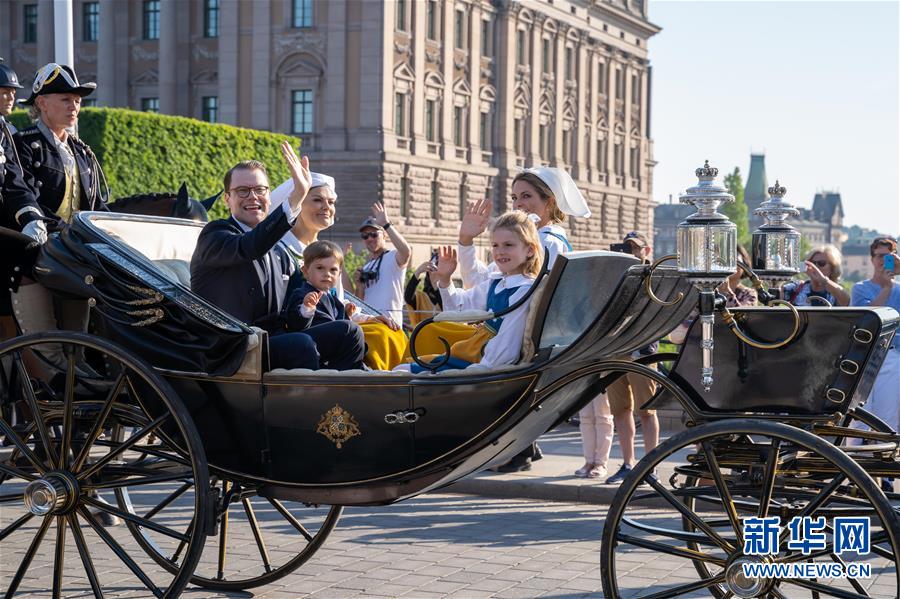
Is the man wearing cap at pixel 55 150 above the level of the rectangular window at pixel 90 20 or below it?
below

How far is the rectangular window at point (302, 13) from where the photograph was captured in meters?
53.6

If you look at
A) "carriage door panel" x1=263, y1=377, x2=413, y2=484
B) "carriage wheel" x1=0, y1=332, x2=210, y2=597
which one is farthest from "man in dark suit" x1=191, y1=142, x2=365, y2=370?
"carriage wheel" x1=0, y1=332, x2=210, y2=597

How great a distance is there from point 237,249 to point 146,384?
0.72 metres

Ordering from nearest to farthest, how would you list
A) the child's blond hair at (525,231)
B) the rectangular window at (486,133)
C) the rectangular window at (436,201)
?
the child's blond hair at (525,231)
the rectangular window at (436,201)
the rectangular window at (486,133)

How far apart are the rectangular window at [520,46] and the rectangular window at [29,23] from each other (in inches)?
890

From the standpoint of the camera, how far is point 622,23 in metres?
79.9

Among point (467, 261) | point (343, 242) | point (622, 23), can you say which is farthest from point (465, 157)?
point (467, 261)

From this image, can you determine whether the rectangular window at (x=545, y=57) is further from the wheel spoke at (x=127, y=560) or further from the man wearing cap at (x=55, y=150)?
the wheel spoke at (x=127, y=560)

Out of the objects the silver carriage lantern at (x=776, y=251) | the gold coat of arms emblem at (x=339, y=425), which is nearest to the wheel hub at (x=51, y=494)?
the gold coat of arms emblem at (x=339, y=425)

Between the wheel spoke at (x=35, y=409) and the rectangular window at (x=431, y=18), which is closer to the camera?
the wheel spoke at (x=35, y=409)

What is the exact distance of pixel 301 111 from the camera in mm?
53750

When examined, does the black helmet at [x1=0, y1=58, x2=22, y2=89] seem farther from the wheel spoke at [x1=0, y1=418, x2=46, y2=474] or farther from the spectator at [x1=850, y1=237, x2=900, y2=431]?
the spectator at [x1=850, y1=237, x2=900, y2=431]

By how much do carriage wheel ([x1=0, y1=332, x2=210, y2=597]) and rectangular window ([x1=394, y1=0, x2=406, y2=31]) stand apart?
A: 49.2 metres

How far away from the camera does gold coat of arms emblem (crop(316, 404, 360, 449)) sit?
5.63 metres
